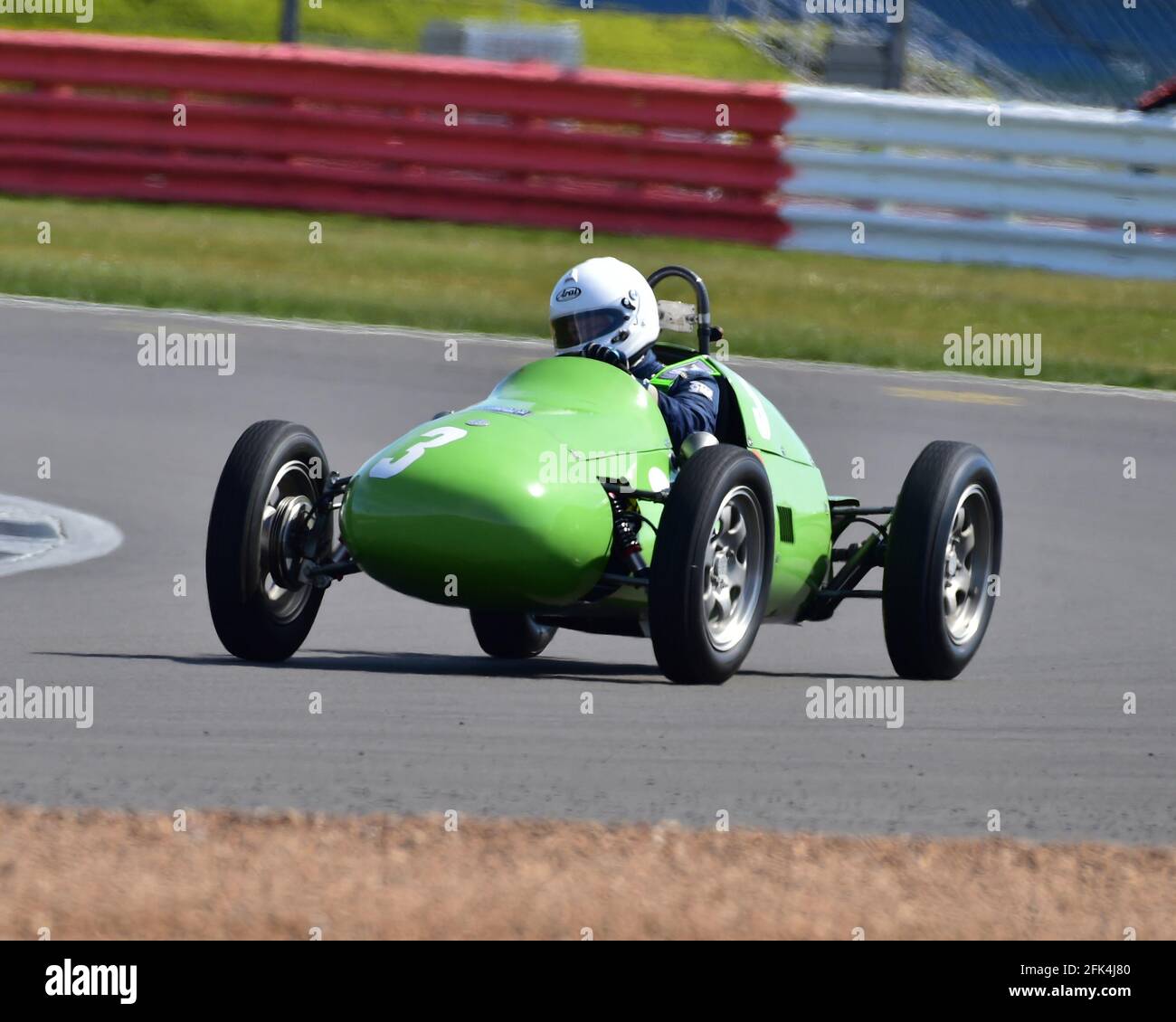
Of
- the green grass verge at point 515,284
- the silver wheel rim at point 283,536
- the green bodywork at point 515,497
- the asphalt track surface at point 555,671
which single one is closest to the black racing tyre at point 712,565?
the asphalt track surface at point 555,671

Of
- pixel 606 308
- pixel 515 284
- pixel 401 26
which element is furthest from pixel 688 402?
pixel 401 26

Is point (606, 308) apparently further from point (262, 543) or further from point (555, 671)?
point (262, 543)

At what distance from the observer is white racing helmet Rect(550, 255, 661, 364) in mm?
8594

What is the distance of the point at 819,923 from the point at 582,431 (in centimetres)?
299

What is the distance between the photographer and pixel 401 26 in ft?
121

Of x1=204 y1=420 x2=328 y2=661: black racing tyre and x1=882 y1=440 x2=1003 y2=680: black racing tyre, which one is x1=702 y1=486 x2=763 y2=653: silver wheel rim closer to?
x1=882 y1=440 x2=1003 y2=680: black racing tyre

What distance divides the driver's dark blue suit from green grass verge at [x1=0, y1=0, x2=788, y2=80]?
24436mm

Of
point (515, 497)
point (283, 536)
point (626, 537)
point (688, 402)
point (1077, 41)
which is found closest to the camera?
point (515, 497)

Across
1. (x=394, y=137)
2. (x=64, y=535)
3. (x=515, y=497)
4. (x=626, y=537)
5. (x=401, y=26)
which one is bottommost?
(x=626, y=537)

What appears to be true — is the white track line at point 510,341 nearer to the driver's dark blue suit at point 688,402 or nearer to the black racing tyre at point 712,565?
the driver's dark blue suit at point 688,402

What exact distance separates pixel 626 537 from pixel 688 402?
2.28 ft

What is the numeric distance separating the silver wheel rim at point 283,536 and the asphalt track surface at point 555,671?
0.74 ft

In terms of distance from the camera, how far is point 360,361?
15.6m

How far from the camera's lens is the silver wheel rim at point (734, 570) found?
26.2ft
